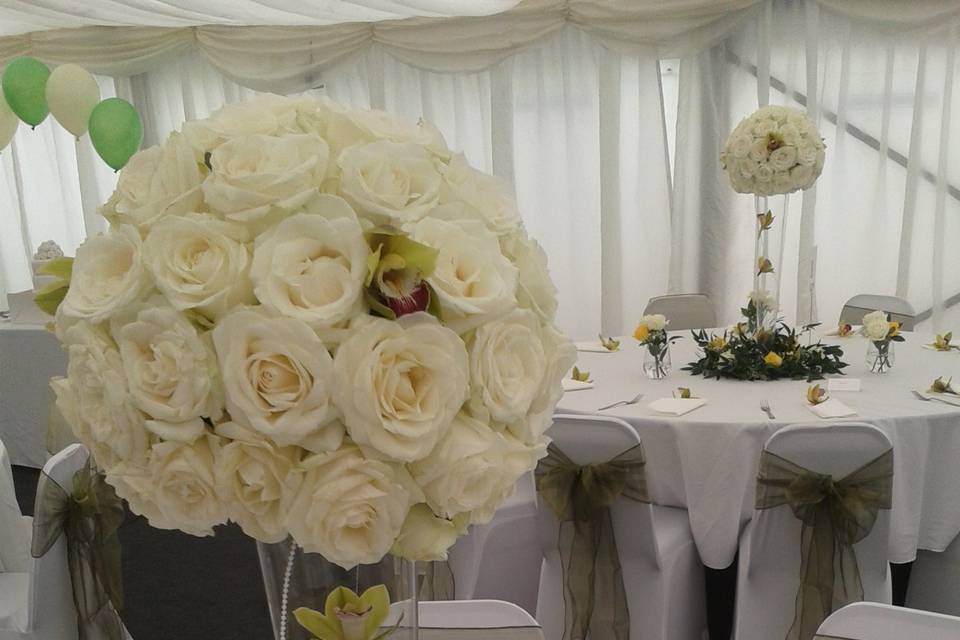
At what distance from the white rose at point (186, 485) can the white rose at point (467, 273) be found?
8.4 inches

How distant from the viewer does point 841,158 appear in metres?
5.36

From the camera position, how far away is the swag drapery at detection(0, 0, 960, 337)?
5.20 meters

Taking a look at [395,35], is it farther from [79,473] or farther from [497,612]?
[497,612]

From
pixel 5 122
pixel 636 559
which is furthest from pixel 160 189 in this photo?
pixel 5 122

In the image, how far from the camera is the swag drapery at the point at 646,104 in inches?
205

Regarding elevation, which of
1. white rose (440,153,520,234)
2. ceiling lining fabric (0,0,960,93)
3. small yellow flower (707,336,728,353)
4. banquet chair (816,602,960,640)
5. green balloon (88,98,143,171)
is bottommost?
banquet chair (816,602,960,640)

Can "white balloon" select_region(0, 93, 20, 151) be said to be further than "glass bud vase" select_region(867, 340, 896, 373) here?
Yes

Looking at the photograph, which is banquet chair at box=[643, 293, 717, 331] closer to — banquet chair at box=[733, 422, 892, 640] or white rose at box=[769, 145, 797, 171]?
white rose at box=[769, 145, 797, 171]

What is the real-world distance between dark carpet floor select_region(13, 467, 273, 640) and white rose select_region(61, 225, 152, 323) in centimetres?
261

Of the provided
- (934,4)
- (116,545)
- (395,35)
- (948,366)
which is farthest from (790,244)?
(116,545)

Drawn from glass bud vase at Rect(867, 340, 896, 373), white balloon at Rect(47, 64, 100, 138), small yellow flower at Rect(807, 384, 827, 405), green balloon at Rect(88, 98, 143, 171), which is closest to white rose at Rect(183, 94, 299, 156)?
small yellow flower at Rect(807, 384, 827, 405)

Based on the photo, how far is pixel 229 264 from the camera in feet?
2.00

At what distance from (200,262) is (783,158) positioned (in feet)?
8.70

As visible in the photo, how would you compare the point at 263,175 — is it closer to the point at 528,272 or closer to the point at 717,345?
the point at 528,272
